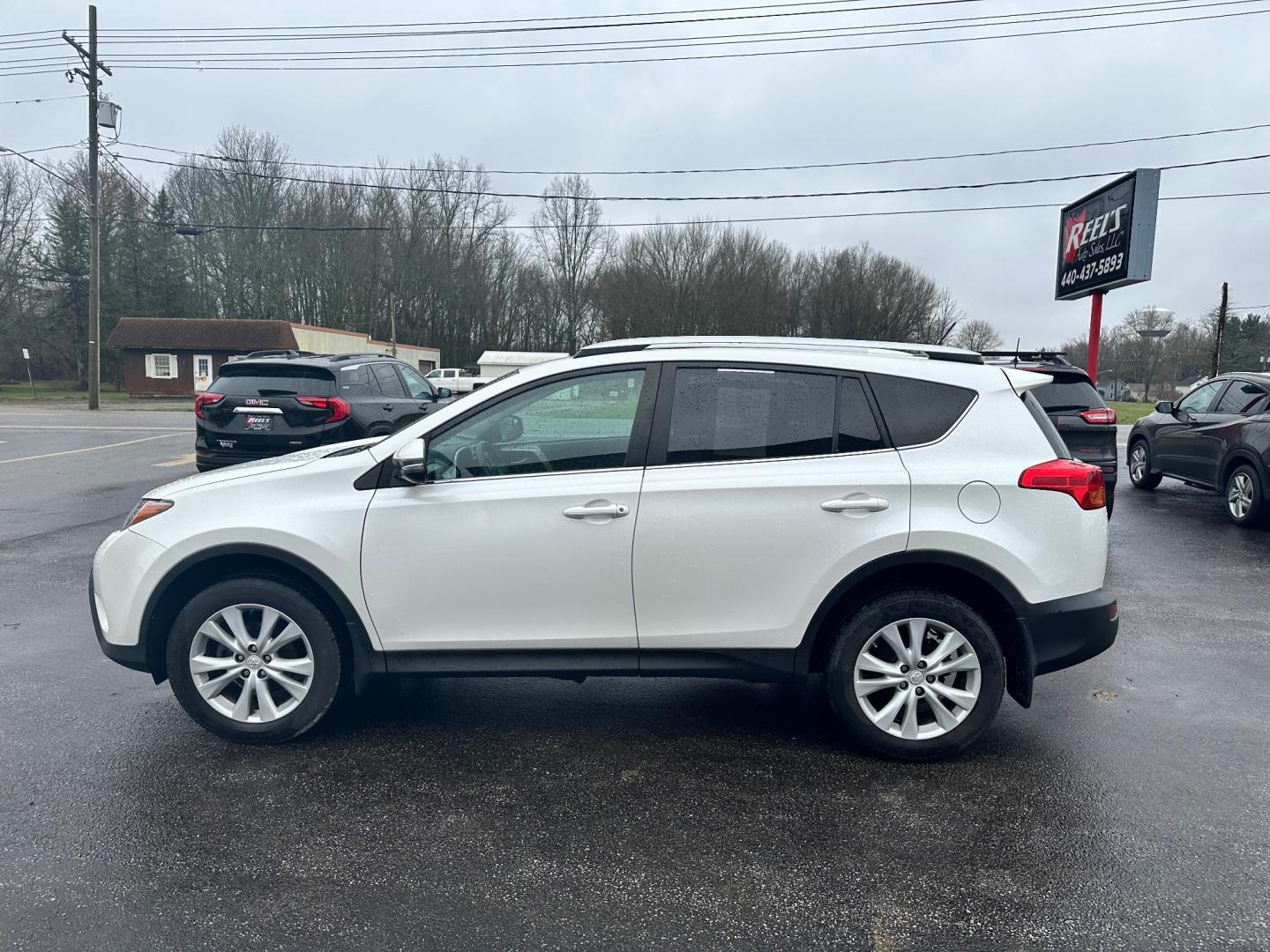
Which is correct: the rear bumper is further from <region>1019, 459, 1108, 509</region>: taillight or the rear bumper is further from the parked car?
the parked car

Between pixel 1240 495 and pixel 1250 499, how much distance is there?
0.20 m

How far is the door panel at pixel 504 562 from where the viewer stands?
12.6 ft

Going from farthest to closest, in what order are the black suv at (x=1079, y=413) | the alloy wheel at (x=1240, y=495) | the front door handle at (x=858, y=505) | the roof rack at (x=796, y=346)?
1. the alloy wheel at (x=1240, y=495)
2. the black suv at (x=1079, y=413)
3. the roof rack at (x=796, y=346)
4. the front door handle at (x=858, y=505)

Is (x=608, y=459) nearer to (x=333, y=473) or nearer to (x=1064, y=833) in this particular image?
(x=333, y=473)

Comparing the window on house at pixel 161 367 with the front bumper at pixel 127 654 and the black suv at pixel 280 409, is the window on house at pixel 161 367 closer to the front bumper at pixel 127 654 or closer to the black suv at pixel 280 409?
the black suv at pixel 280 409

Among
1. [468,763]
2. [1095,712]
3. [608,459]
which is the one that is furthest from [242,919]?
[1095,712]

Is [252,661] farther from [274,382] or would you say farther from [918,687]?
[274,382]

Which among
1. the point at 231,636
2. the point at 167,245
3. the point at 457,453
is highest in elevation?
the point at 167,245

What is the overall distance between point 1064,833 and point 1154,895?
17.0 inches

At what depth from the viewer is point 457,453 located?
400cm

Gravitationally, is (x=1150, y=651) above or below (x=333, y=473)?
below

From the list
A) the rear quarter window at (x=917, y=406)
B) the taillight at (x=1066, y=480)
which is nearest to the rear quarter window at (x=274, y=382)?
the rear quarter window at (x=917, y=406)

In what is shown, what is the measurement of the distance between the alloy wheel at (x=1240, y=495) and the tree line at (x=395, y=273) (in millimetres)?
48028

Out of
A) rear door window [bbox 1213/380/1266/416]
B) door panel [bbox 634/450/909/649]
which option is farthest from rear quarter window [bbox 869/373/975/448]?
rear door window [bbox 1213/380/1266/416]
